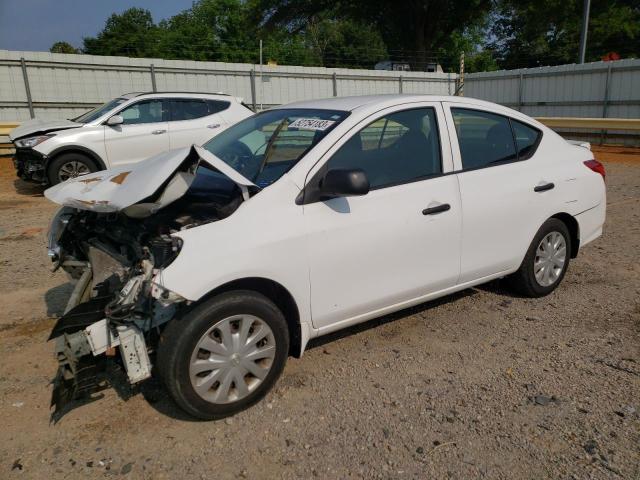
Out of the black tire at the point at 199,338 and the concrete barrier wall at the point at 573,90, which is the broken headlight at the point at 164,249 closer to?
the black tire at the point at 199,338

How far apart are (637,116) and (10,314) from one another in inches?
759

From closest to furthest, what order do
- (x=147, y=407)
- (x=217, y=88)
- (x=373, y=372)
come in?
(x=147, y=407), (x=373, y=372), (x=217, y=88)

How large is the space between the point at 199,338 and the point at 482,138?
2.67 meters

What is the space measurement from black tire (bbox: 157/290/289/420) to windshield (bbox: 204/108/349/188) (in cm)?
75

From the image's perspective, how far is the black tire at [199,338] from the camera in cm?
278

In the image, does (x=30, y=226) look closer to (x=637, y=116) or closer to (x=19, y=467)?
(x=19, y=467)

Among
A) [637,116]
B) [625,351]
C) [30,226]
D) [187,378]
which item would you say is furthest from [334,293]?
[637,116]

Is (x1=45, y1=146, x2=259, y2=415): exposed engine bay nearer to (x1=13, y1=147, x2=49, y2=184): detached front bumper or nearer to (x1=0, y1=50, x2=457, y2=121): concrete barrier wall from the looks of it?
(x1=13, y1=147, x2=49, y2=184): detached front bumper

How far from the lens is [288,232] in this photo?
3059mm

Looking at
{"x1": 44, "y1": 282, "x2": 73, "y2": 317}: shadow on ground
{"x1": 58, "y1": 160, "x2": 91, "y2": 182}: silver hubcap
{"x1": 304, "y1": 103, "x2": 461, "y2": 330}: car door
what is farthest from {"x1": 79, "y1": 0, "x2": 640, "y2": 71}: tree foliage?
{"x1": 304, "y1": 103, "x2": 461, "y2": 330}: car door

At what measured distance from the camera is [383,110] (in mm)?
3646

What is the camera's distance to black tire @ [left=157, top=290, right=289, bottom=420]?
278 centimetres

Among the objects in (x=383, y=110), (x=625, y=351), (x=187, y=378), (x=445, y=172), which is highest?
(x=383, y=110)

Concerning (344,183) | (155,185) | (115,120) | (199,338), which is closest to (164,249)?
(155,185)
